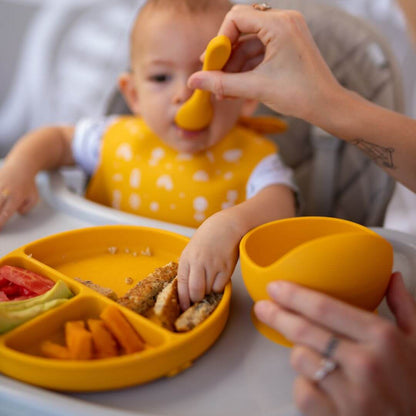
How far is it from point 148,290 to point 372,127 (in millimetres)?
439

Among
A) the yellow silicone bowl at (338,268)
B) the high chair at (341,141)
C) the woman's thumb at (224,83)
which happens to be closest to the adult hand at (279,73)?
the woman's thumb at (224,83)

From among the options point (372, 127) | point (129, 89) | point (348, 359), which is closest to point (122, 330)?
point (348, 359)

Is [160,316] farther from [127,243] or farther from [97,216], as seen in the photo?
[97,216]

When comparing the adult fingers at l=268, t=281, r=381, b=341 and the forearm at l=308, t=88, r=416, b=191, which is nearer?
the adult fingers at l=268, t=281, r=381, b=341

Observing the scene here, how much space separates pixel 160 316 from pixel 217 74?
0.38m

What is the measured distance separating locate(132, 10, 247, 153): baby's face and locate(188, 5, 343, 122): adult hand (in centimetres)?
19

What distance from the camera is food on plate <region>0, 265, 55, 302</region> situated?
642 mm

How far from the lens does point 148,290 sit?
2.14 ft

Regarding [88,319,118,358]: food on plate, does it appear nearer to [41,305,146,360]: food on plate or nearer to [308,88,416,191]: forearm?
[41,305,146,360]: food on plate

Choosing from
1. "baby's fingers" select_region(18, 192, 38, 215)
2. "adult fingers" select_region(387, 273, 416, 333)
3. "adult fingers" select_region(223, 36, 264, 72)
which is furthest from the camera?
"baby's fingers" select_region(18, 192, 38, 215)

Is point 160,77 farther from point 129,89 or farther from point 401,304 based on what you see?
point 401,304

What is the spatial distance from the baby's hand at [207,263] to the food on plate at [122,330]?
0.29 ft

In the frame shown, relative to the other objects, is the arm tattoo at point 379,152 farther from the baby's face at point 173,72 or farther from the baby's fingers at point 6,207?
the baby's fingers at point 6,207

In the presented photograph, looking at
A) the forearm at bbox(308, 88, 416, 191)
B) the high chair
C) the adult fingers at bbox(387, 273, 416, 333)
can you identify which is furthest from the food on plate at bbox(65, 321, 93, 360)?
the high chair
